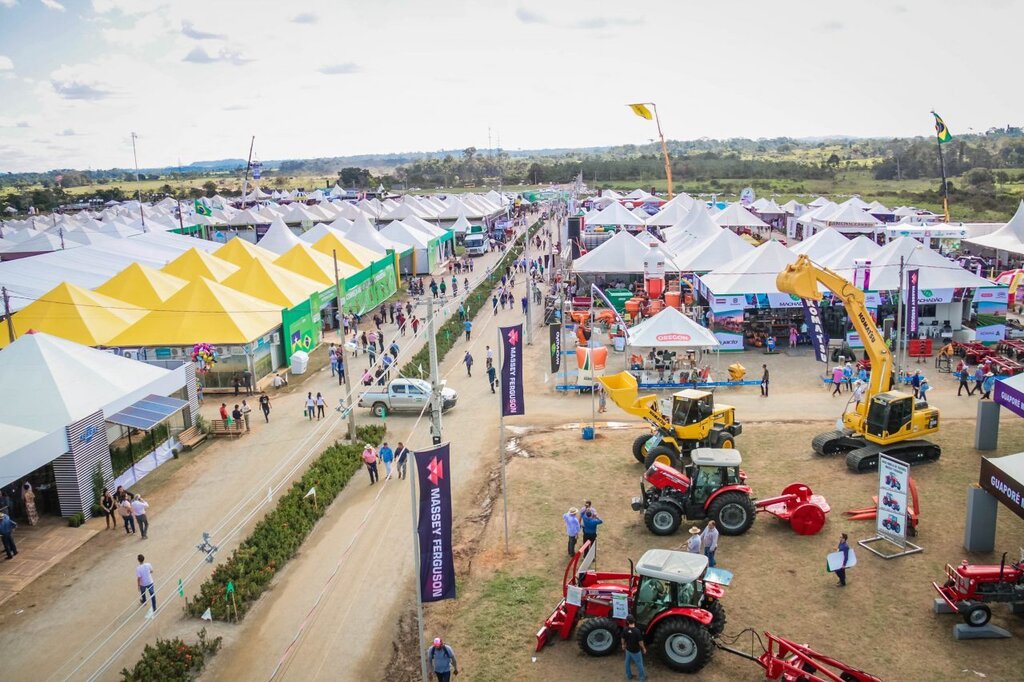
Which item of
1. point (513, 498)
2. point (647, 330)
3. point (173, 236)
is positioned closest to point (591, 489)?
point (513, 498)

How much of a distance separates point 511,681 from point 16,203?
12753 cm

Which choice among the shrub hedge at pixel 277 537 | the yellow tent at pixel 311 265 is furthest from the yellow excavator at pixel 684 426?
the yellow tent at pixel 311 265

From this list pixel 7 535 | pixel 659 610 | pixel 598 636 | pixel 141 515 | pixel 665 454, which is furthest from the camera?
pixel 665 454

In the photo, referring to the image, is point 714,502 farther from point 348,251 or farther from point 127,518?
point 348,251

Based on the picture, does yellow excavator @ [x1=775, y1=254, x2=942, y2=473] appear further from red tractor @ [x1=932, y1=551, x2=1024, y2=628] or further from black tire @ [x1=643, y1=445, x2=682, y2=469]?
red tractor @ [x1=932, y1=551, x2=1024, y2=628]

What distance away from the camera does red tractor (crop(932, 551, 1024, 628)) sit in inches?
442

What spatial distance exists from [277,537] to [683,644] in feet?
27.2

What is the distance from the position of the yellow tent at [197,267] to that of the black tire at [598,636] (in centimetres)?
2676

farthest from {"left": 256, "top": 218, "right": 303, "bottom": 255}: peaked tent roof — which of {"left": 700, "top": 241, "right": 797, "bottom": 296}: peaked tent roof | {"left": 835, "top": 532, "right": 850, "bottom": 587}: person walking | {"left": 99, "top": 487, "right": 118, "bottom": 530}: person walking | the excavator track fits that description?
{"left": 835, "top": 532, "right": 850, "bottom": 587}: person walking

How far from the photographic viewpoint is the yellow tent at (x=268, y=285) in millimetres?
30484

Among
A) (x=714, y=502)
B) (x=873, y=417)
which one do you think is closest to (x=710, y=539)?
(x=714, y=502)

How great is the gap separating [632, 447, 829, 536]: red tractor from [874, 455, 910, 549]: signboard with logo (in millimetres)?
999

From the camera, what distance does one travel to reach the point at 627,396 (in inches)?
760

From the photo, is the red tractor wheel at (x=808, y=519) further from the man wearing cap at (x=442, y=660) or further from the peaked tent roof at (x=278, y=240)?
the peaked tent roof at (x=278, y=240)
